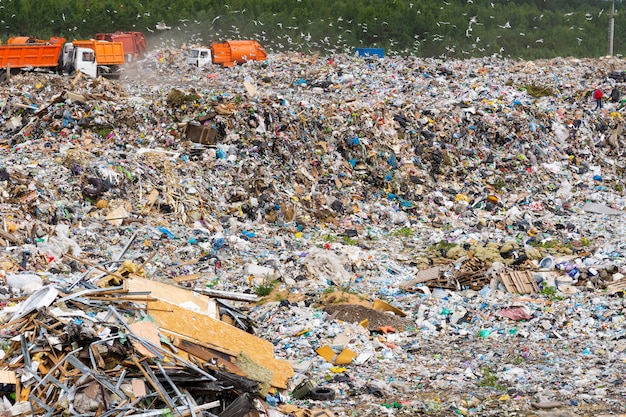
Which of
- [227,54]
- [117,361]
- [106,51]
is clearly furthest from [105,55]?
[117,361]

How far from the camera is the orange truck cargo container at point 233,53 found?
22719 mm

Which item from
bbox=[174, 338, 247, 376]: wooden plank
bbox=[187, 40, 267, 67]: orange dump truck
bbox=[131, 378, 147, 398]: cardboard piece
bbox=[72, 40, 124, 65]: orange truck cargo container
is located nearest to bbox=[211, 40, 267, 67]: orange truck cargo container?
bbox=[187, 40, 267, 67]: orange dump truck

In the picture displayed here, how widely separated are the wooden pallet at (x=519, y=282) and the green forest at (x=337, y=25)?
2262 centimetres

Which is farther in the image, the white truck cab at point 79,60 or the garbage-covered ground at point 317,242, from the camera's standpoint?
the white truck cab at point 79,60

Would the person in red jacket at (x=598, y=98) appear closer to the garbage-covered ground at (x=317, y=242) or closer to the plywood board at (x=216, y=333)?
the garbage-covered ground at (x=317, y=242)

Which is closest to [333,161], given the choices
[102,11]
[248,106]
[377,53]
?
[248,106]

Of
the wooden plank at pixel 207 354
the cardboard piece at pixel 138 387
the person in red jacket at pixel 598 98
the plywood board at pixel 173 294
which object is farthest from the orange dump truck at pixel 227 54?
the cardboard piece at pixel 138 387

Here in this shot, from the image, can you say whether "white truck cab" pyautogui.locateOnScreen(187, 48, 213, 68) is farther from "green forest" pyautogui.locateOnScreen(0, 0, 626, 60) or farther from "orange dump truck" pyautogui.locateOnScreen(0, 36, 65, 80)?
"green forest" pyautogui.locateOnScreen(0, 0, 626, 60)

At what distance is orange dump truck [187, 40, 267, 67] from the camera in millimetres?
22500

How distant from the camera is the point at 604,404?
6.25 metres

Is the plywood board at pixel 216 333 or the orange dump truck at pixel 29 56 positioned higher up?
the orange dump truck at pixel 29 56

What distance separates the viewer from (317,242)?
12.0m

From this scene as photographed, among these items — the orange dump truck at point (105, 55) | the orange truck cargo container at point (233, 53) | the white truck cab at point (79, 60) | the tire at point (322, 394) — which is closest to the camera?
the tire at point (322, 394)

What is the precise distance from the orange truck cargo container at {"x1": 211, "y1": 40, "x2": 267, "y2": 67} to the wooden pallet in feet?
47.4
